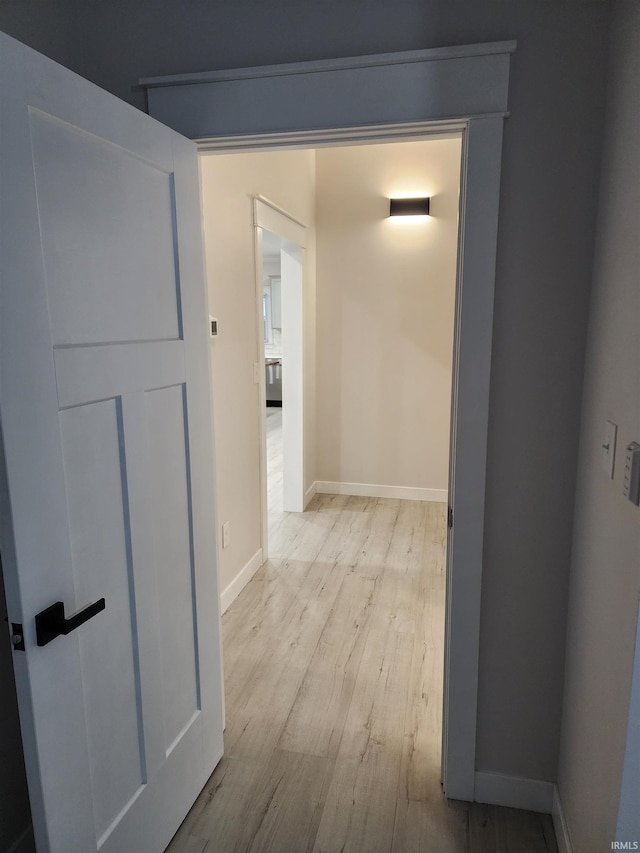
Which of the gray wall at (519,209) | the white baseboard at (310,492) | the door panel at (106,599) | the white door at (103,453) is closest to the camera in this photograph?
the white door at (103,453)

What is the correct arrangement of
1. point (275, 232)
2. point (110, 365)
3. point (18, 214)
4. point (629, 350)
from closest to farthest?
point (18, 214)
point (629, 350)
point (110, 365)
point (275, 232)

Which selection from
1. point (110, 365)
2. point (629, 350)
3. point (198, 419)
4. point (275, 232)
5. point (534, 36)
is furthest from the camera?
point (275, 232)

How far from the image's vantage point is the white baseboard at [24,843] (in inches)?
58.1

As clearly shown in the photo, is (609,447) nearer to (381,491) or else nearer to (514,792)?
(514,792)

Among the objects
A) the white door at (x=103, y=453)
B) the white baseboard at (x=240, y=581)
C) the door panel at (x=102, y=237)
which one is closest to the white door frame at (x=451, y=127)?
the white door at (x=103, y=453)

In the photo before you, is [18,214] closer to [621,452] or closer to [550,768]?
[621,452]

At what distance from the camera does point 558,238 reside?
1.49 meters

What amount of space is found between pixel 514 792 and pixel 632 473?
4.10ft

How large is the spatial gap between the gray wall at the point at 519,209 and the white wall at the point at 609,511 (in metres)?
0.07

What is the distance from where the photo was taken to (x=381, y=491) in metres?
4.78

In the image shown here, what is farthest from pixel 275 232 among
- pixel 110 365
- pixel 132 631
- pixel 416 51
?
pixel 132 631

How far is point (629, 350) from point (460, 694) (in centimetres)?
115

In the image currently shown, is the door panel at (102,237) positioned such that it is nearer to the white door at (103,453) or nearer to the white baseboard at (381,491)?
the white door at (103,453)

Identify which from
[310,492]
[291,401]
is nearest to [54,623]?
[291,401]
